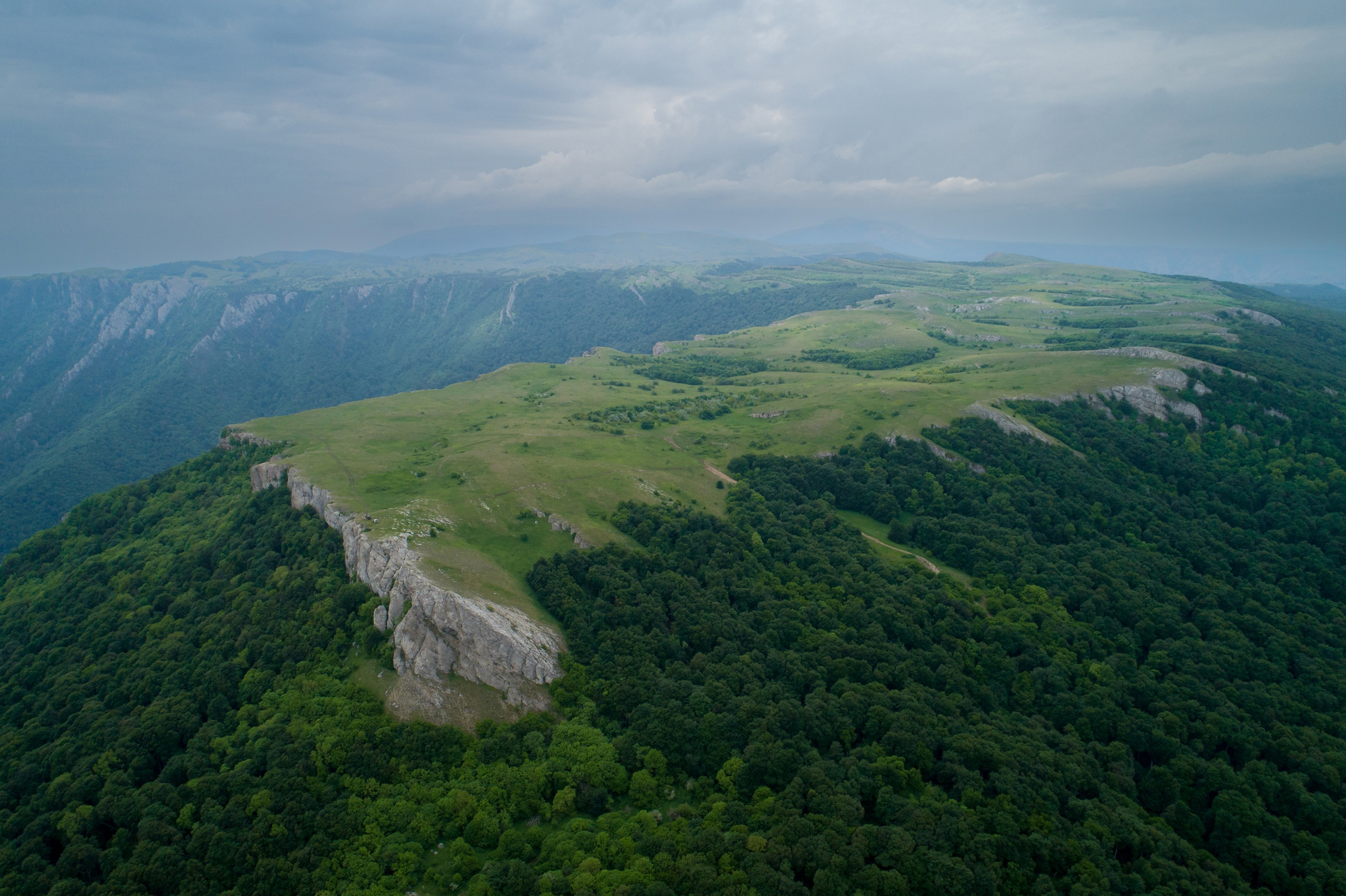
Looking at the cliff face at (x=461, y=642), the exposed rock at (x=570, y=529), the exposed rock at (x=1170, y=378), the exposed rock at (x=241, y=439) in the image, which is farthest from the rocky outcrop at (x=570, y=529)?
the exposed rock at (x=1170, y=378)

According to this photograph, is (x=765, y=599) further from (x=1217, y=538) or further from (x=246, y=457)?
(x=246, y=457)

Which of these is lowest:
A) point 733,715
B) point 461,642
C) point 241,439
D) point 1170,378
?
point 733,715

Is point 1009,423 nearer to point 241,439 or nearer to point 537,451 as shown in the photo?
point 537,451

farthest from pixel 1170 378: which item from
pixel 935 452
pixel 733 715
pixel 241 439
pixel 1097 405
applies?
pixel 241 439

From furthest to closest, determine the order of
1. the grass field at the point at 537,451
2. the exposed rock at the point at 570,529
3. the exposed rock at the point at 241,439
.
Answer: the exposed rock at the point at 241,439, the exposed rock at the point at 570,529, the grass field at the point at 537,451

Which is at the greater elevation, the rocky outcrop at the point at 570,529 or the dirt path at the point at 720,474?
the dirt path at the point at 720,474

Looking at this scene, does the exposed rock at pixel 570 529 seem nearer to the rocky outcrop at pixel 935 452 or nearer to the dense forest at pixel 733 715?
the dense forest at pixel 733 715

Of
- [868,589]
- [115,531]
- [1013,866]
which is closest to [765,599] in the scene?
[868,589]

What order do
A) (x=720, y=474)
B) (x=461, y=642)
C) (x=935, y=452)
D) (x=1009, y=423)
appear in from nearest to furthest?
(x=461, y=642)
(x=720, y=474)
(x=935, y=452)
(x=1009, y=423)
